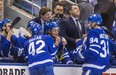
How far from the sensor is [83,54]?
29.5 feet

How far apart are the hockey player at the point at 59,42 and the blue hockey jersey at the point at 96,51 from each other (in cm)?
54

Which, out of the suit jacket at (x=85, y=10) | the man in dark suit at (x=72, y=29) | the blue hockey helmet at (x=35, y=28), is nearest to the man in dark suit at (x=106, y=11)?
the suit jacket at (x=85, y=10)

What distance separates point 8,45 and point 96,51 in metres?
1.44

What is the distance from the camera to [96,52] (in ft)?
28.8

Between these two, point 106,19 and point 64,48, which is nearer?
point 64,48

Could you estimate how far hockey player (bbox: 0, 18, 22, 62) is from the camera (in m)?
9.02

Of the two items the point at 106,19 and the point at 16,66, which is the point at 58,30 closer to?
the point at 16,66

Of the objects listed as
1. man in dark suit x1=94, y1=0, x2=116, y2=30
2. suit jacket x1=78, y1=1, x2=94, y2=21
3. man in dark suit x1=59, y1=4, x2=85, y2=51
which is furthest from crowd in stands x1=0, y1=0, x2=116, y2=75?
suit jacket x1=78, y1=1, x2=94, y2=21

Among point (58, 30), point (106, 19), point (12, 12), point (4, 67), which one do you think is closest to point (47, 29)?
point (58, 30)

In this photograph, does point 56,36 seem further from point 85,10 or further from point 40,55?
point 85,10

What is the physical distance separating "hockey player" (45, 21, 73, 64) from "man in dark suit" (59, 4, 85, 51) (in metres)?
0.41

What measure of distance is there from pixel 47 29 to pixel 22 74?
858 mm

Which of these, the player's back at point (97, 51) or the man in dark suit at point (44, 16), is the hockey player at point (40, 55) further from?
the man in dark suit at point (44, 16)

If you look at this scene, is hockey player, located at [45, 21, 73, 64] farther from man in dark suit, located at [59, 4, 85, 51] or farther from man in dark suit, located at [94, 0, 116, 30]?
man in dark suit, located at [94, 0, 116, 30]
